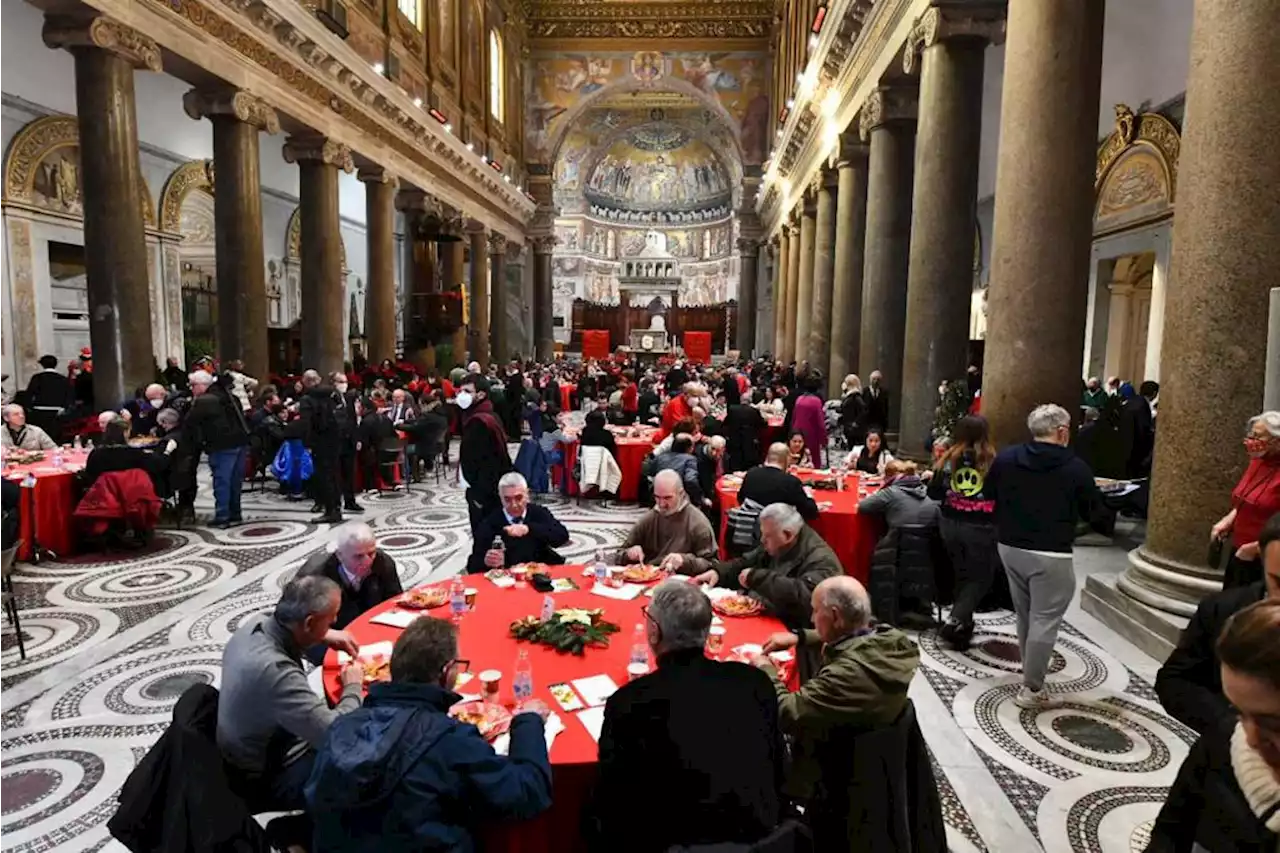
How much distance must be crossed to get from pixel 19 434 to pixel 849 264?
1109 centimetres

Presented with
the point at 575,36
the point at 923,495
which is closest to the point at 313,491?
the point at 923,495

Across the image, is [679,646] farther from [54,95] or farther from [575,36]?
[575,36]

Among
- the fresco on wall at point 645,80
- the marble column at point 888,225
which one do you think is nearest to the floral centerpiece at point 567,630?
the marble column at point 888,225

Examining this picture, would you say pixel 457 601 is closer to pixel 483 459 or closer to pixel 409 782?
pixel 409 782

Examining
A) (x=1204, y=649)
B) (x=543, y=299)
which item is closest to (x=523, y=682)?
(x=1204, y=649)

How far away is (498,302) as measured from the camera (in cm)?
2509

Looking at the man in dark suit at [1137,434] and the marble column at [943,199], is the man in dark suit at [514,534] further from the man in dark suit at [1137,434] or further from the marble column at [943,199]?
the man in dark suit at [1137,434]

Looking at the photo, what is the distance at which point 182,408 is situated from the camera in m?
8.30

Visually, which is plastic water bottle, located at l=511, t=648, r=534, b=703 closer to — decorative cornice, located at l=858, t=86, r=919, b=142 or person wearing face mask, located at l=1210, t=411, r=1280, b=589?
person wearing face mask, located at l=1210, t=411, r=1280, b=589

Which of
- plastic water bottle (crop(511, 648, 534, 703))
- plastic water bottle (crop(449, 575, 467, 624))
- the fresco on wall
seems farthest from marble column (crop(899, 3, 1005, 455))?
the fresco on wall

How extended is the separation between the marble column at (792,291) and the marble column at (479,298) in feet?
28.4

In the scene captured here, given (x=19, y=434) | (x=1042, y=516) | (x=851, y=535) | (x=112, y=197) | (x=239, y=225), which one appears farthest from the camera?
(x=239, y=225)

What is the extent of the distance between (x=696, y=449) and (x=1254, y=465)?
4.09m

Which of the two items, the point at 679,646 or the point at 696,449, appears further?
the point at 696,449
